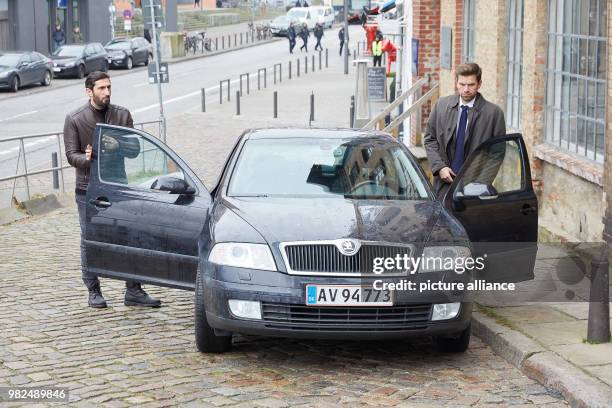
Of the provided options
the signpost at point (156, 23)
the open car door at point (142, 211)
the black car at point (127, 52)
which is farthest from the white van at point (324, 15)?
the open car door at point (142, 211)

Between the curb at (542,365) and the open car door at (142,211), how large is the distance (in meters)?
2.16

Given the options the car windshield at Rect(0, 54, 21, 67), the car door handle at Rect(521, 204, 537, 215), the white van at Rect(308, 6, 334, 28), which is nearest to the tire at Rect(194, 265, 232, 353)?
the car door handle at Rect(521, 204, 537, 215)

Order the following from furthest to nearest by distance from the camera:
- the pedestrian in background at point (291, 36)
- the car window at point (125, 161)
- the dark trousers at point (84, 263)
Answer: the pedestrian in background at point (291, 36)
the dark trousers at point (84, 263)
the car window at point (125, 161)

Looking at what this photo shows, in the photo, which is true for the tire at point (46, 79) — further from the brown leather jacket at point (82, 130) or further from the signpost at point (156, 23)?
the brown leather jacket at point (82, 130)

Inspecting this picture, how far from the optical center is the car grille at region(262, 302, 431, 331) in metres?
7.49

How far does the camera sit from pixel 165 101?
38844 millimetres

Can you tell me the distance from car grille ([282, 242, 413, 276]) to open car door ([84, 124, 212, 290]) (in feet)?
4.39

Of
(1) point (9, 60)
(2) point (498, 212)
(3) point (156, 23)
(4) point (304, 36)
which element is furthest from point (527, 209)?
(4) point (304, 36)

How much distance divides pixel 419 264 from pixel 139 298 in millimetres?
3064

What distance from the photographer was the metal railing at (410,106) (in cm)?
1784

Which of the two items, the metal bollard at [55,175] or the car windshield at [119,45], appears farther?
the car windshield at [119,45]

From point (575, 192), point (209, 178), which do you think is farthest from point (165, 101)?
point (575, 192)

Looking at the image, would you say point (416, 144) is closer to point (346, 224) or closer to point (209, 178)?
point (209, 178)

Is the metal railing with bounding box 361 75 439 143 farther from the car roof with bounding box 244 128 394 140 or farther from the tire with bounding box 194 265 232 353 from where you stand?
the tire with bounding box 194 265 232 353
